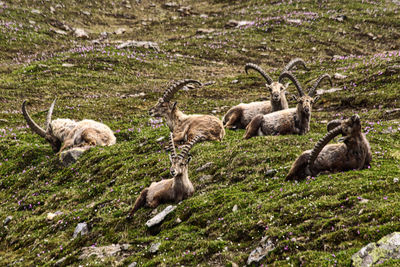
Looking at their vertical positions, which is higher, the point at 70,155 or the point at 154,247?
the point at 70,155

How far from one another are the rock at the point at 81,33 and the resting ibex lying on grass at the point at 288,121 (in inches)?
1907

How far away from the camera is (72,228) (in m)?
12.0

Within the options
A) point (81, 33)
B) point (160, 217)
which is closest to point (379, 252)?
point (160, 217)

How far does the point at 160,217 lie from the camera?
10.5 meters

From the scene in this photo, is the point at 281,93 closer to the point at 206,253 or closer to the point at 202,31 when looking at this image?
the point at 206,253

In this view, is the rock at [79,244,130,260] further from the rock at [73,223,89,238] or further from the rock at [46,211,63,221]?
the rock at [46,211,63,221]

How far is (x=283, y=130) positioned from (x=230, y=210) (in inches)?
303

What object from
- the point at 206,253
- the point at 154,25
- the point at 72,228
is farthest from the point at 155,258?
the point at 154,25

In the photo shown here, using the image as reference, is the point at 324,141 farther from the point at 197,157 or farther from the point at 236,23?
the point at 236,23

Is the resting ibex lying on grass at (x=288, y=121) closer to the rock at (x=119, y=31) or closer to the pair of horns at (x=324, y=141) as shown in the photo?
the pair of horns at (x=324, y=141)

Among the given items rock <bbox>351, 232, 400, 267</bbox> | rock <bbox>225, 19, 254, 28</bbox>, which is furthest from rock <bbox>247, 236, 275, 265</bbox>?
rock <bbox>225, 19, 254, 28</bbox>

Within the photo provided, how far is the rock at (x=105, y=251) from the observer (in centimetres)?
948

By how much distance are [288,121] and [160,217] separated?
8657 millimetres

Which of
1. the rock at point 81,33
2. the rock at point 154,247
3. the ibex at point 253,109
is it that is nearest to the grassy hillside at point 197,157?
the rock at point 154,247
